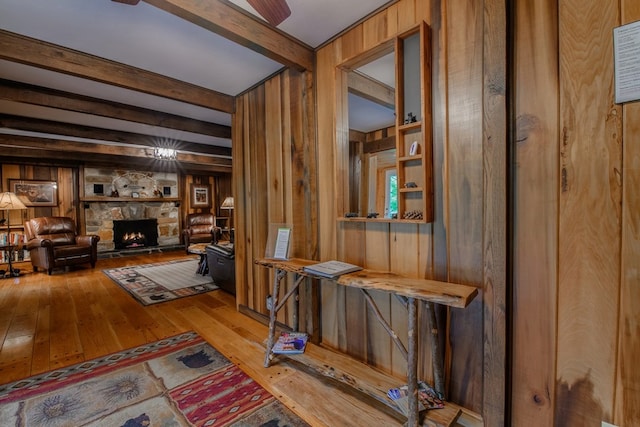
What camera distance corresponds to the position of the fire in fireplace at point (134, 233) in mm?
7078

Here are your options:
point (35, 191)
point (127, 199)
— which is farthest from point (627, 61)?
point (35, 191)

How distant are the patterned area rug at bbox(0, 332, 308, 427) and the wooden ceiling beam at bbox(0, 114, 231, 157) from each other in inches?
136

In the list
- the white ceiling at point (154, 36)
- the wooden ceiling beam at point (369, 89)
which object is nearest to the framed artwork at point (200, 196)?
the white ceiling at point (154, 36)

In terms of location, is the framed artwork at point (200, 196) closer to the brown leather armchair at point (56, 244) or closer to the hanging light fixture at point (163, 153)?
the brown leather armchair at point (56, 244)

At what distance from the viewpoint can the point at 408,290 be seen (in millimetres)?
1334

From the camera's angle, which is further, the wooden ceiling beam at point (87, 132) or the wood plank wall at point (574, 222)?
the wooden ceiling beam at point (87, 132)

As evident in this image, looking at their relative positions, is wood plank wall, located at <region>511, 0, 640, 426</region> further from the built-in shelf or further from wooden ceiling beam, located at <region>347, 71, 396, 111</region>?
the built-in shelf

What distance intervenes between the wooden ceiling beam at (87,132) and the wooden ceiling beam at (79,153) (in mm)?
720

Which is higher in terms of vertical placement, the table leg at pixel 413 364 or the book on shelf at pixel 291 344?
the table leg at pixel 413 364

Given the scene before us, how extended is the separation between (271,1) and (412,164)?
3.75ft

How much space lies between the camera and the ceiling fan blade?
1.41 meters

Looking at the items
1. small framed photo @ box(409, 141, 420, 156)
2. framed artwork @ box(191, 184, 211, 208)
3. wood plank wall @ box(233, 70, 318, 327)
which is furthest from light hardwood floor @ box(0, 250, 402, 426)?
framed artwork @ box(191, 184, 211, 208)

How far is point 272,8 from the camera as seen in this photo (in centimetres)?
147

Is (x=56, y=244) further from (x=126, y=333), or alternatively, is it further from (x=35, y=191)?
(x=126, y=333)
